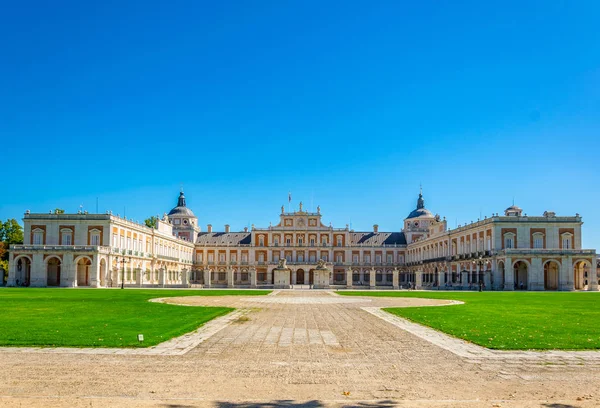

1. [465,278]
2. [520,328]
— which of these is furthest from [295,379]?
[465,278]

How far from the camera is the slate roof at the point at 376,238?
4190 inches

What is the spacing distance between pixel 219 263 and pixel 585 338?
9305 centimetres

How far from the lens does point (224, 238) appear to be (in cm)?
10750

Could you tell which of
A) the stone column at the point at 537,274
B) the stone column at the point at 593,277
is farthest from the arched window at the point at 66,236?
the stone column at the point at 593,277

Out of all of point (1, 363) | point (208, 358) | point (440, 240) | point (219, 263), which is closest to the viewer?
point (1, 363)

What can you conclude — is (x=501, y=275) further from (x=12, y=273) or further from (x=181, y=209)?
(x=181, y=209)

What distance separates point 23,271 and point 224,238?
45.9 metres

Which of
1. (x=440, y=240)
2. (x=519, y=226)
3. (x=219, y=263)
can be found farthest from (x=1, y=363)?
(x=219, y=263)

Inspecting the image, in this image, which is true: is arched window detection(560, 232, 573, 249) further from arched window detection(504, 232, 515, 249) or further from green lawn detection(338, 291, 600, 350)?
green lawn detection(338, 291, 600, 350)

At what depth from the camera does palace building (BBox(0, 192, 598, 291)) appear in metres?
63.0

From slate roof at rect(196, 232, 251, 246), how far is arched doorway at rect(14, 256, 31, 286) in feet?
139

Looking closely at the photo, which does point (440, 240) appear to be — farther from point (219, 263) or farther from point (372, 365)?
point (372, 365)

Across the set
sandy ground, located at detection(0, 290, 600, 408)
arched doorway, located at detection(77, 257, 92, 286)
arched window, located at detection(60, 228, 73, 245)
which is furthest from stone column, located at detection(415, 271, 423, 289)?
sandy ground, located at detection(0, 290, 600, 408)

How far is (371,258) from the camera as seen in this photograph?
344ft
